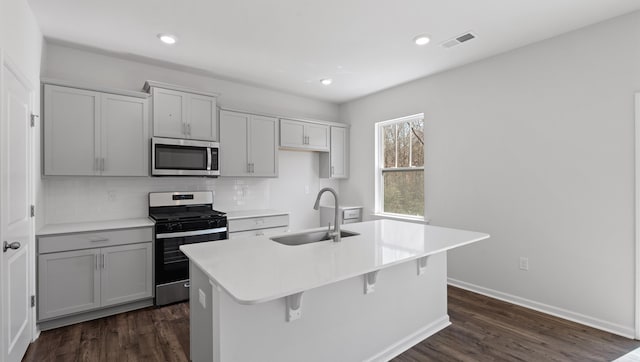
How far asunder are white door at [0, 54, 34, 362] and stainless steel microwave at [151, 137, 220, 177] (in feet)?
3.52

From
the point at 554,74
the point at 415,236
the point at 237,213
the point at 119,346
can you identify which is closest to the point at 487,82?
the point at 554,74

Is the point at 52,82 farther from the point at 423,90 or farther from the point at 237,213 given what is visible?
the point at 423,90

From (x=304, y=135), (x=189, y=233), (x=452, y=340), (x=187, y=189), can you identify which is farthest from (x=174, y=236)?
(x=452, y=340)

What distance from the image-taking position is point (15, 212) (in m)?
2.12

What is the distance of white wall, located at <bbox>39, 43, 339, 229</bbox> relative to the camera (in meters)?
3.24

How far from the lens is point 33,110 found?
2.57m

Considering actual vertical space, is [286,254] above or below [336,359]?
above

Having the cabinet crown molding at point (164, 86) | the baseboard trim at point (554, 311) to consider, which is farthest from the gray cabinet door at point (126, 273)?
the baseboard trim at point (554, 311)

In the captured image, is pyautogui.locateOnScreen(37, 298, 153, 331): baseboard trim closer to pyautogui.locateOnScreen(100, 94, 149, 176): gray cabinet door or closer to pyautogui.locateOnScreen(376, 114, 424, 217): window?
pyautogui.locateOnScreen(100, 94, 149, 176): gray cabinet door

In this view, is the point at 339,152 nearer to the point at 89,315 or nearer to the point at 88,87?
the point at 88,87

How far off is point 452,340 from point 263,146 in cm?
312

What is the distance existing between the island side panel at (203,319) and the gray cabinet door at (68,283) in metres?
1.45

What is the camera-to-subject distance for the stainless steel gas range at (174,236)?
10.5ft

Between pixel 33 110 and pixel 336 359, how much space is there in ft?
10.0
